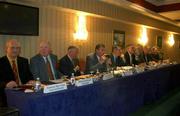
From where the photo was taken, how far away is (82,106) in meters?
2.89

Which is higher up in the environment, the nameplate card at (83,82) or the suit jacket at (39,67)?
the suit jacket at (39,67)

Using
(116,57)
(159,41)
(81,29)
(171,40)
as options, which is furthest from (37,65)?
(171,40)

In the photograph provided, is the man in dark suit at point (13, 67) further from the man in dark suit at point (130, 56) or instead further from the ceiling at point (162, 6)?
the ceiling at point (162, 6)

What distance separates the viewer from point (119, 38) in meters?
7.75

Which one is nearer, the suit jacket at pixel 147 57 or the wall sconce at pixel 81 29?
the wall sconce at pixel 81 29

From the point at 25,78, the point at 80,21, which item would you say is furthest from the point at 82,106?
the point at 80,21

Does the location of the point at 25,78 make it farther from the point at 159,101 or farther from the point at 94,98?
the point at 159,101

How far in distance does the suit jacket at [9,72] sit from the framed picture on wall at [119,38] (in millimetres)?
4380

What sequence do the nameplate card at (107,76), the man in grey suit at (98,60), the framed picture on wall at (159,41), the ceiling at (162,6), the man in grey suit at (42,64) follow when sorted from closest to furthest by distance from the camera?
the nameplate card at (107,76)
the man in grey suit at (42,64)
the man in grey suit at (98,60)
the ceiling at (162,6)
the framed picture on wall at (159,41)

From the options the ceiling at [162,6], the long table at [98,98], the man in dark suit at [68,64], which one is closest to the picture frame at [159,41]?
the ceiling at [162,6]

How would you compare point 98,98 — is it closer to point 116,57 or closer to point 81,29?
point 116,57

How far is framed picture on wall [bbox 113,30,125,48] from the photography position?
7.48 m

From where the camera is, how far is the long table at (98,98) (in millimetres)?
2346

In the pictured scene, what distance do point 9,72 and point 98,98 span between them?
115 cm
